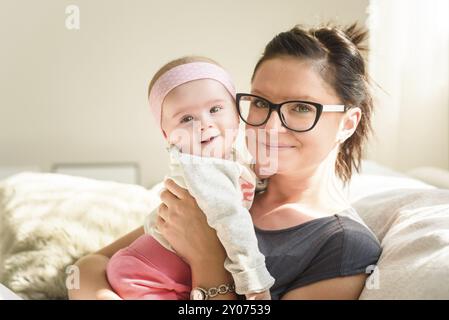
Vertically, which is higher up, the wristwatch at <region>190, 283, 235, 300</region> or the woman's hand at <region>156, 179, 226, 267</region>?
the woman's hand at <region>156, 179, 226, 267</region>

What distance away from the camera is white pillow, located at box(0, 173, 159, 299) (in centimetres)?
130

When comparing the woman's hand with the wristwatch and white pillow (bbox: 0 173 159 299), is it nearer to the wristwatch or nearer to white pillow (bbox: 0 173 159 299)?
the wristwatch

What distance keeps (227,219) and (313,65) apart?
30 centimetres

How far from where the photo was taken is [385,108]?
7.54 ft

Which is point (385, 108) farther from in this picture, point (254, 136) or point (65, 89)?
point (254, 136)

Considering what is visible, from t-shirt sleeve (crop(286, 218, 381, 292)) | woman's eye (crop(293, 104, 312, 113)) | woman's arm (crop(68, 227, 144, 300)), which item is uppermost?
woman's eye (crop(293, 104, 312, 113))

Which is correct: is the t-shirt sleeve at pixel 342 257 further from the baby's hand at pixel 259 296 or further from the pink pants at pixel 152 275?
the pink pants at pixel 152 275

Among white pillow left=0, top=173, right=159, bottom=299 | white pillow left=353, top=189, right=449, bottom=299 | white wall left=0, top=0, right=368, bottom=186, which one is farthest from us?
white wall left=0, top=0, right=368, bottom=186

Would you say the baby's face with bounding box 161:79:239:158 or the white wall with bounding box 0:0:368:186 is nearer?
the baby's face with bounding box 161:79:239:158

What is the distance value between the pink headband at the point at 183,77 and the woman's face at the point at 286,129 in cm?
6

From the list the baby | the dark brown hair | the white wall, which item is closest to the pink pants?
the baby

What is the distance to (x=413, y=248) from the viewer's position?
967mm
